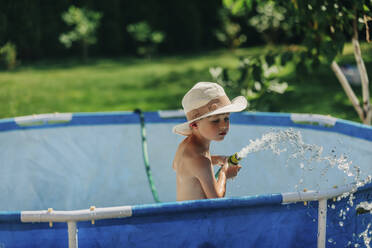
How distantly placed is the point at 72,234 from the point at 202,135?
2.53 ft

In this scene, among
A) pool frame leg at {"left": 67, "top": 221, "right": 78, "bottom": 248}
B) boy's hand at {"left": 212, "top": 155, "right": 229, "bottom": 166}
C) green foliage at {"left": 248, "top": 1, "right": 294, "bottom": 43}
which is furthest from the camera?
green foliage at {"left": 248, "top": 1, "right": 294, "bottom": 43}

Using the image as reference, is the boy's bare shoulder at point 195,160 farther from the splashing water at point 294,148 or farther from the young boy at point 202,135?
the splashing water at point 294,148

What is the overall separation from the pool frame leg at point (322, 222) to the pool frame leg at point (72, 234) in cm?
84

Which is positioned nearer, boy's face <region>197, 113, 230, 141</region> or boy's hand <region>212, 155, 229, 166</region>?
boy's face <region>197, 113, 230, 141</region>

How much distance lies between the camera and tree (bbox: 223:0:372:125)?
2797 mm

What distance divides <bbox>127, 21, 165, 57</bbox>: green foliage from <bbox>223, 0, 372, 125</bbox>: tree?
8.71 metres

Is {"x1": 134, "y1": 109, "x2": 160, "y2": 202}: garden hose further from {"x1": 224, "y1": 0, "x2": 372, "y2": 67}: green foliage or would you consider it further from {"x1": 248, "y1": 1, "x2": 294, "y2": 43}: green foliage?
{"x1": 248, "y1": 1, "x2": 294, "y2": 43}: green foliage

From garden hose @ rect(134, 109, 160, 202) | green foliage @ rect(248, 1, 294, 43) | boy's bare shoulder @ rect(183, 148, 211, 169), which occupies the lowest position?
garden hose @ rect(134, 109, 160, 202)

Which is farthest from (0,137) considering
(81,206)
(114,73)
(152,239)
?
(114,73)

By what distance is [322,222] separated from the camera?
1.82m

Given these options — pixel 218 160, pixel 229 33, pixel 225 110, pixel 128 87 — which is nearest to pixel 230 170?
pixel 218 160

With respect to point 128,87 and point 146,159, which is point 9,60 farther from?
point 146,159

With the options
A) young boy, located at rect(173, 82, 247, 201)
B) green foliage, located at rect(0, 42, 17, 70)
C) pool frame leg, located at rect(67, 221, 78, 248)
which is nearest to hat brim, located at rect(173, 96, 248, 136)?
young boy, located at rect(173, 82, 247, 201)

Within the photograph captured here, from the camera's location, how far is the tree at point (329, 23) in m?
2.80
